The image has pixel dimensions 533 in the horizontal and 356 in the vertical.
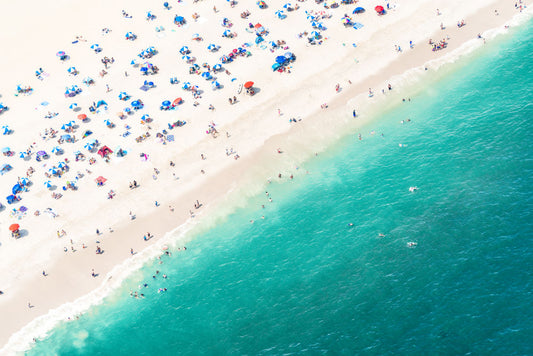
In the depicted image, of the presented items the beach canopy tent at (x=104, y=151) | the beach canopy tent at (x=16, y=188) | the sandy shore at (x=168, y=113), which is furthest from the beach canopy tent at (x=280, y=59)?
the beach canopy tent at (x=16, y=188)

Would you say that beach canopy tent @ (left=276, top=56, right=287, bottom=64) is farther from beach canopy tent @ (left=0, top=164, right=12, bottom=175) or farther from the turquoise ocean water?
beach canopy tent @ (left=0, top=164, right=12, bottom=175)

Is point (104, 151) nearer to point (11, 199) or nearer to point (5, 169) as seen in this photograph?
point (11, 199)

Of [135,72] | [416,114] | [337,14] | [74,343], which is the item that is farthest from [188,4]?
[74,343]

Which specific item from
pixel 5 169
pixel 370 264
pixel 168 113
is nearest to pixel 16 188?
pixel 5 169

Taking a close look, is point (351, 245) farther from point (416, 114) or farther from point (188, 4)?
point (188, 4)

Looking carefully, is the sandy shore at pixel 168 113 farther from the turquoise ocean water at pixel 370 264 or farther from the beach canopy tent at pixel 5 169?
the turquoise ocean water at pixel 370 264
